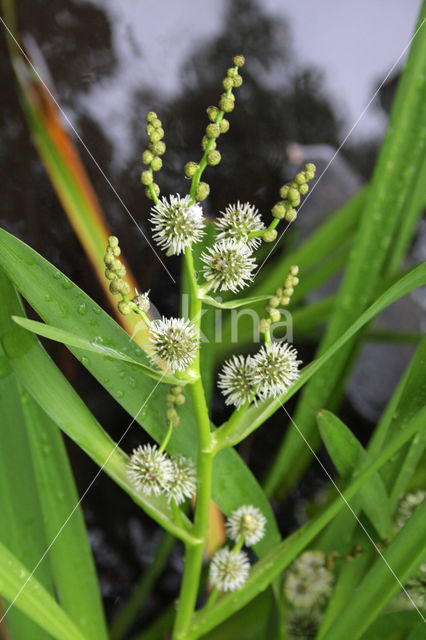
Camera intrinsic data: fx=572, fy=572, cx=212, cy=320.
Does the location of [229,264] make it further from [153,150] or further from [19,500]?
[19,500]

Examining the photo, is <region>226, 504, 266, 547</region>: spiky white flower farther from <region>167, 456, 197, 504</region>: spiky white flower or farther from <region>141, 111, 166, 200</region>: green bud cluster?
<region>141, 111, 166, 200</region>: green bud cluster

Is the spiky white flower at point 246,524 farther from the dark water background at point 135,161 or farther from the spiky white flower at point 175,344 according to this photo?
the dark water background at point 135,161

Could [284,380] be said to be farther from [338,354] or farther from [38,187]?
[38,187]

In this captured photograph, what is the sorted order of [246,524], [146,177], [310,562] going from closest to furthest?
[146,177] < [246,524] < [310,562]

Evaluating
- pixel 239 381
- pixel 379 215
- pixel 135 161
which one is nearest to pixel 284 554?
pixel 239 381

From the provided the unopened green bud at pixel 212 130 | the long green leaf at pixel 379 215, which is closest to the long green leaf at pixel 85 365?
the unopened green bud at pixel 212 130

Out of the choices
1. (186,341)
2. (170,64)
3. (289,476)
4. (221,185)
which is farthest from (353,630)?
(170,64)
